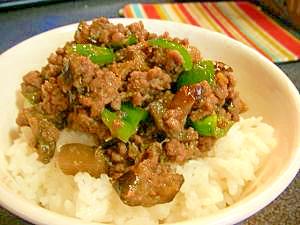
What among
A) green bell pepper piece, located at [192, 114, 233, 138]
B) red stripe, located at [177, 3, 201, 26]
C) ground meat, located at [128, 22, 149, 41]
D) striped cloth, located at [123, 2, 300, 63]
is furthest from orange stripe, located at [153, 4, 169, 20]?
green bell pepper piece, located at [192, 114, 233, 138]

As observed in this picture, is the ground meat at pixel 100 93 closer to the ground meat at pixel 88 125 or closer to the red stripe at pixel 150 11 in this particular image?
the ground meat at pixel 88 125

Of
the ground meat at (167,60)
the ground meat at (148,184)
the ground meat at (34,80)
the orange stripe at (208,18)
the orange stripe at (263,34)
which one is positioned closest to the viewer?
the ground meat at (148,184)

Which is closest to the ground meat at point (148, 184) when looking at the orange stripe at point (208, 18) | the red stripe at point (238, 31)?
the red stripe at point (238, 31)

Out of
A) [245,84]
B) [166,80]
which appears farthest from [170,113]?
[245,84]

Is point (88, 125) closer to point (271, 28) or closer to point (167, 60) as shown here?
point (167, 60)

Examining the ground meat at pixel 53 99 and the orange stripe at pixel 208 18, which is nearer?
the ground meat at pixel 53 99

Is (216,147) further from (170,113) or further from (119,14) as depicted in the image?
(119,14)
